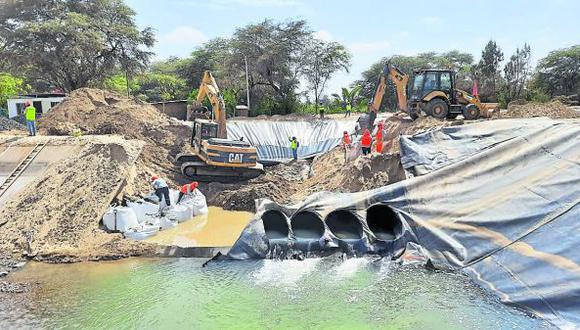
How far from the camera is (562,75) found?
3406cm

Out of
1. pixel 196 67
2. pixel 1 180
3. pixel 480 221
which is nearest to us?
pixel 480 221

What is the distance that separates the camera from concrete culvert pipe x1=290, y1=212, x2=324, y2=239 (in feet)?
34.7

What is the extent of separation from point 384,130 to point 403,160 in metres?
6.60

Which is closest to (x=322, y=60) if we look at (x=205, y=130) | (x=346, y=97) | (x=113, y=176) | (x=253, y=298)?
(x=346, y=97)

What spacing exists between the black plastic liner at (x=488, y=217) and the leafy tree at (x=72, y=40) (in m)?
21.7

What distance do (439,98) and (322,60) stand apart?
16.7 metres

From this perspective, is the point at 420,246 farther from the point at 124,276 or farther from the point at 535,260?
the point at 124,276

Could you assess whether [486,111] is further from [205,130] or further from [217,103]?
[205,130]

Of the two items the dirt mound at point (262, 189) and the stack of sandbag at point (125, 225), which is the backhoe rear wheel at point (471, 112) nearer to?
the dirt mound at point (262, 189)

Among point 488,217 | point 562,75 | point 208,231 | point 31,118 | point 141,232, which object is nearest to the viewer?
point 488,217

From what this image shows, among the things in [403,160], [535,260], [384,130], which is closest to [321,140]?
[384,130]

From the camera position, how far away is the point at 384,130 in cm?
1873

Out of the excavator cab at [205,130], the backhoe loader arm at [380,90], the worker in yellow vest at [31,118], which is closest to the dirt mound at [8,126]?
the worker in yellow vest at [31,118]

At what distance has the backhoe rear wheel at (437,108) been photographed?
17.4 meters
